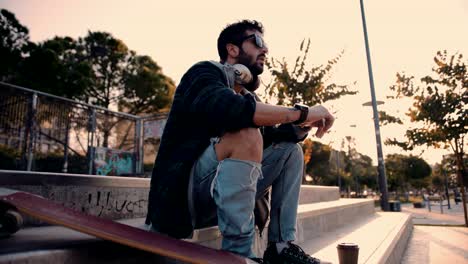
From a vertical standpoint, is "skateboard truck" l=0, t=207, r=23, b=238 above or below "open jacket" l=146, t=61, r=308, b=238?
below

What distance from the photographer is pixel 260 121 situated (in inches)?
58.4

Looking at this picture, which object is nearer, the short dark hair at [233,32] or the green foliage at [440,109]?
the short dark hair at [233,32]

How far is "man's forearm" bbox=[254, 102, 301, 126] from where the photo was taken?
4.84 feet

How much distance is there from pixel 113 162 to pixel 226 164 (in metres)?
6.62

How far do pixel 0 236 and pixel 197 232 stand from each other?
3.39 ft

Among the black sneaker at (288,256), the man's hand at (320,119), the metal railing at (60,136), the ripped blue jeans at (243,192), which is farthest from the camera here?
the metal railing at (60,136)

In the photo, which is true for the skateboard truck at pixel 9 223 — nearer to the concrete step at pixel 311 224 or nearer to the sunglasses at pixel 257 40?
the concrete step at pixel 311 224

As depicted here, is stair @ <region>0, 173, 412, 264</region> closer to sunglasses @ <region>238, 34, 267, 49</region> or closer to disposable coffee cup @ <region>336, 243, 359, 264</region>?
disposable coffee cup @ <region>336, 243, 359, 264</region>

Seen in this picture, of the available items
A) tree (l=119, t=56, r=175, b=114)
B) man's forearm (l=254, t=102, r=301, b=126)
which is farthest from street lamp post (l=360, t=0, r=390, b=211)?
tree (l=119, t=56, r=175, b=114)

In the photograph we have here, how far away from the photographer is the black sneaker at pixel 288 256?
64.1 inches

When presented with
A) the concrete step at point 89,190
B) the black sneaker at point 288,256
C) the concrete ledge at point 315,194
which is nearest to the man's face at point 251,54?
the black sneaker at point 288,256

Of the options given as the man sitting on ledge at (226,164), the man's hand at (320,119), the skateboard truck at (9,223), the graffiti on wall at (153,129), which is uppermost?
the graffiti on wall at (153,129)

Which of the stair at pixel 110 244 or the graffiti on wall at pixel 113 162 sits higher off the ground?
the graffiti on wall at pixel 113 162

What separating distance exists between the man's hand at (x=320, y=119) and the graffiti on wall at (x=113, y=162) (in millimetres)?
6023
